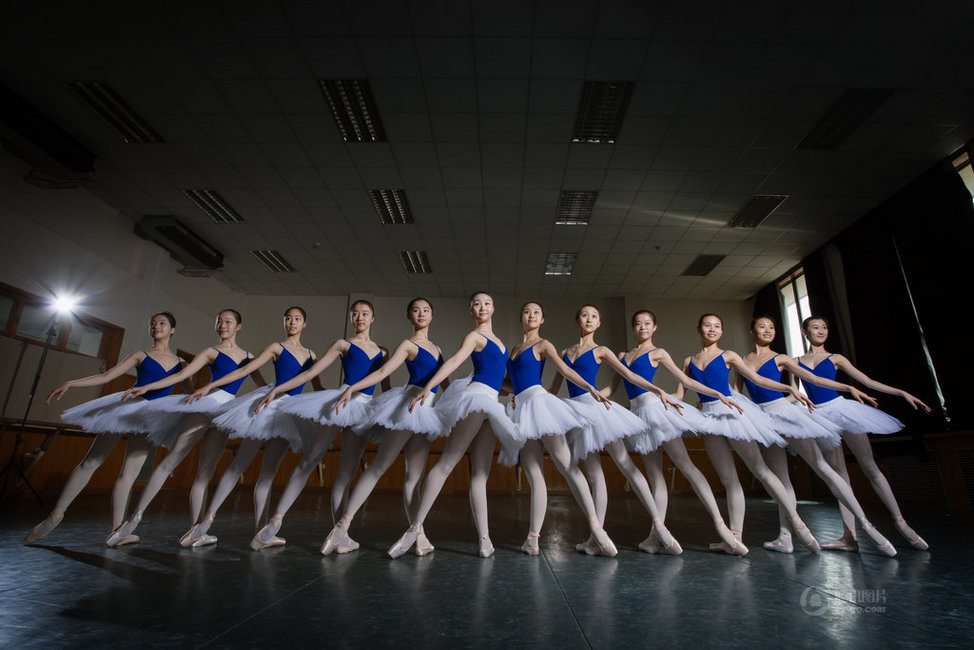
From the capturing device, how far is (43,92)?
4.58 m

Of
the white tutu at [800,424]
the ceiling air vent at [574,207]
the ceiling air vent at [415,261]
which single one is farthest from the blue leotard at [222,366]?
the ceiling air vent at [415,261]

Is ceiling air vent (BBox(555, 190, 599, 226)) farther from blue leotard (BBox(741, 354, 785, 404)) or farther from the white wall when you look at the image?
blue leotard (BBox(741, 354, 785, 404))

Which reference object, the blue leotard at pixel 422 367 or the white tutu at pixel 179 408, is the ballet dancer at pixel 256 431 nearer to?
the white tutu at pixel 179 408

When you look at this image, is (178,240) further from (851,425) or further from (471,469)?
(851,425)

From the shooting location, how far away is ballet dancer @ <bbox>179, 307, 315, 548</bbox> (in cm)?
244

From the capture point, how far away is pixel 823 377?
2.90m

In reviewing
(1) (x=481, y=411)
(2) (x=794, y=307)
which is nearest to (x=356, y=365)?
(1) (x=481, y=411)

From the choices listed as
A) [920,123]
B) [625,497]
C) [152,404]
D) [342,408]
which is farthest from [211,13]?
[625,497]

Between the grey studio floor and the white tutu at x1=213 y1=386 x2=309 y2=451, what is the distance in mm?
561

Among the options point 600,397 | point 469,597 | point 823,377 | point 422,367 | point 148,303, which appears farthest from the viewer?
point 148,303

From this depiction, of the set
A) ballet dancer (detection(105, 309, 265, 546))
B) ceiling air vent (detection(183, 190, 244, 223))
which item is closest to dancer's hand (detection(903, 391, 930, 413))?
ballet dancer (detection(105, 309, 265, 546))

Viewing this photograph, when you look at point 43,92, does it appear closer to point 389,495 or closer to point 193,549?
point 193,549

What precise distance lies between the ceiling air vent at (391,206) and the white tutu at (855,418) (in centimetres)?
516

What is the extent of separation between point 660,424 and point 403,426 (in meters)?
1.35
